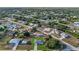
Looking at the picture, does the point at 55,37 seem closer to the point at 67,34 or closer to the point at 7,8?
the point at 67,34

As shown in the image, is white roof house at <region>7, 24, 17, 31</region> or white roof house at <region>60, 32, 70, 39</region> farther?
white roof house at <region>7, 24, 17, 31</region>

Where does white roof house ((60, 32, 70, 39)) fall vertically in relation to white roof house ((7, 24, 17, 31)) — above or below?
below

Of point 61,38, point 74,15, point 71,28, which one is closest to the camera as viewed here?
point 61,38

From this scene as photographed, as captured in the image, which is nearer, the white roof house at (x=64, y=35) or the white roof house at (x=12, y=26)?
the white roof house at (x=64, y=35)

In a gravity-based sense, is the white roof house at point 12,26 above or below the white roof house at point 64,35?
above

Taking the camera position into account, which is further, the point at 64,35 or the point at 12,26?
the point at 12,26

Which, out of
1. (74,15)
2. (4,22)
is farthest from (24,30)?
(74,15)
